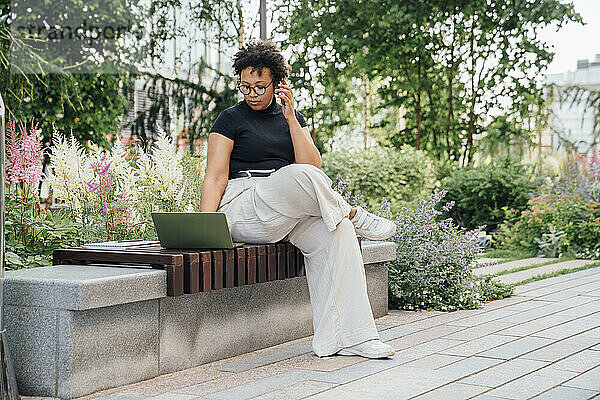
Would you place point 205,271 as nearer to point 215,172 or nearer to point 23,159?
point 215,172

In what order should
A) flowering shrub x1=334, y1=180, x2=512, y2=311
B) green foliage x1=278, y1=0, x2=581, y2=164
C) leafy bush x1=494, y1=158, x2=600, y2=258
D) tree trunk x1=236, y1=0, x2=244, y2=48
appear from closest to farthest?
flowering shrub x1=334, y1=180, x2=512, y2=311 < leafy bush x1=494, y1=158, x2=600, y2=258 < tree trunk x1=236, y1=0, x2=244, y2=48 < green foliage x1=278, y1=0, x2=581, y2=164

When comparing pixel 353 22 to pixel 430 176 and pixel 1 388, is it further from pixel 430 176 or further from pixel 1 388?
pixel 1 388

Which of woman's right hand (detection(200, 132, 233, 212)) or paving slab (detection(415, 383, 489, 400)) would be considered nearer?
paving slab (detection(415, 383, 489, 400))

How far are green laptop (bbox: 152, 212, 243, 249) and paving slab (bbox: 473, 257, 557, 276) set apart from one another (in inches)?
142

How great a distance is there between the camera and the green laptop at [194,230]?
3127 mm

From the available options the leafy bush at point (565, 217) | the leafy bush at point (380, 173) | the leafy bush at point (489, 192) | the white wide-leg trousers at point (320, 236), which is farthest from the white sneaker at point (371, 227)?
the leafy bush at point (489, 192)

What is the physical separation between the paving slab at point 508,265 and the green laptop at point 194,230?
3613 mm

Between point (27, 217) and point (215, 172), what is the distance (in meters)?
0.91

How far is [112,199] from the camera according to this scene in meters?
4.35

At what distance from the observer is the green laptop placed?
3127 mm

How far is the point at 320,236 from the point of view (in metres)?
3.39

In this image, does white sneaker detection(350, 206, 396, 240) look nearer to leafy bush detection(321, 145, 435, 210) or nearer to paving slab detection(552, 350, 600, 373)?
paving slab detection(552, 350, 600, 373)

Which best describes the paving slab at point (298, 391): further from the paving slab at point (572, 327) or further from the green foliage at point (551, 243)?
the green foliage at point (551, 243)

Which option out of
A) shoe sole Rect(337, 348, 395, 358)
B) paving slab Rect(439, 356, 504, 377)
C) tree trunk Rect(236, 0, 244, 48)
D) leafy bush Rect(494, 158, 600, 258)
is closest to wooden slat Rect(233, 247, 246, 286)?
shoe sole Rect(337, 348, 395, 358)
